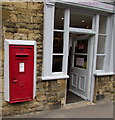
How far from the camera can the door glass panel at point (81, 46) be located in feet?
14.2

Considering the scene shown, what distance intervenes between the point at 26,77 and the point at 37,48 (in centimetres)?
78

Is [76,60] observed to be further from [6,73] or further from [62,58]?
[6,73]

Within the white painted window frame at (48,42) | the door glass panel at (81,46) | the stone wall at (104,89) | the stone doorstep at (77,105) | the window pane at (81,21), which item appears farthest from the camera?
the door glass panel at (81,46)

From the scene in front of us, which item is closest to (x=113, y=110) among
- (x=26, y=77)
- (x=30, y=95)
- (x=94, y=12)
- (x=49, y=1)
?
(x=30, y=95)

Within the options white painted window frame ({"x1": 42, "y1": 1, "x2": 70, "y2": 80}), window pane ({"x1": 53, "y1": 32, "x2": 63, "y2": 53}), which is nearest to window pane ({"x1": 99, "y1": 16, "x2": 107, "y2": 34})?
white painted window frame ({"x1": 42, "y1": 1, "x2": 70, "y2": 80})

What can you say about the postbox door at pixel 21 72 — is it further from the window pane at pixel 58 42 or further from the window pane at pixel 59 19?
the window pane at pixel 59 19

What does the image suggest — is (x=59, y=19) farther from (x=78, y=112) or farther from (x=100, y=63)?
(x=78, y=112)

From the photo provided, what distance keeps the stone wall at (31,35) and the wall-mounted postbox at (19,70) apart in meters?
0.16

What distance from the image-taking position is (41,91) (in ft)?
10.9

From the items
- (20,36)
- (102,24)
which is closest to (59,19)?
(20,36)

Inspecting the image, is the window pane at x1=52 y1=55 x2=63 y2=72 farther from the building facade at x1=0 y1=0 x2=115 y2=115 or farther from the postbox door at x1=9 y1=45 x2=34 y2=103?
the postbox door at x1=9 y1=45 x2=34 y2=103

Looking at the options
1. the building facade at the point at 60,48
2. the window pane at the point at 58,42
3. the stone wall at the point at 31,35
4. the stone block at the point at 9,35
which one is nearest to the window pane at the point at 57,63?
the building facade at the point at 60,48

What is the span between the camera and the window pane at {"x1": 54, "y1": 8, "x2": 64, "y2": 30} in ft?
11.4

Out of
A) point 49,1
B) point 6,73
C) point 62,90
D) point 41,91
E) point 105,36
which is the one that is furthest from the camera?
point 105,36
